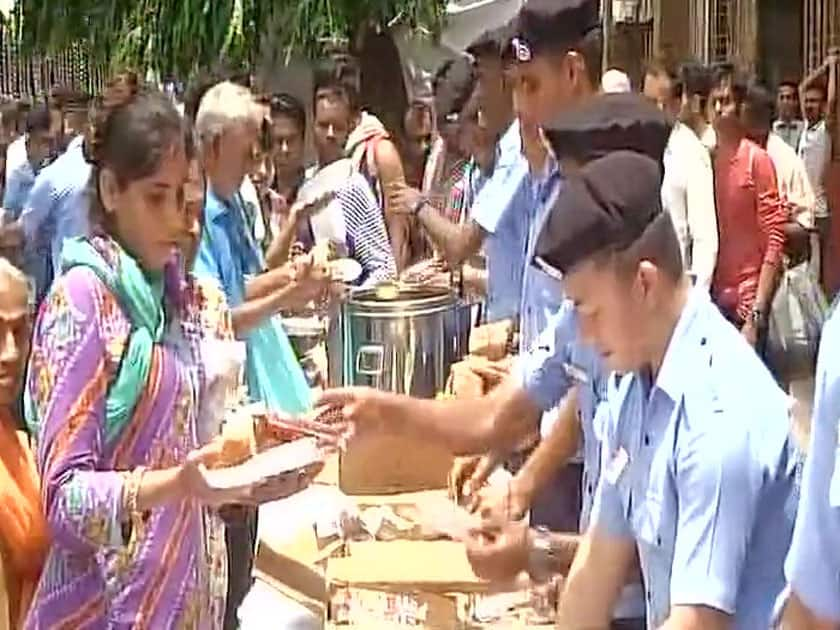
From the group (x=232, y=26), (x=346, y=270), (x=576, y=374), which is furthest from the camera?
(x=232, y=26)

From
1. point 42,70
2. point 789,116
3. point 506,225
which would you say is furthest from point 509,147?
point 42,70

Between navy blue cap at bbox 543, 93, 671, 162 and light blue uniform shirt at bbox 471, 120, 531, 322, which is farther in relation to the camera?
light blue uniform shirt at bbox 471, 120, 531, 322

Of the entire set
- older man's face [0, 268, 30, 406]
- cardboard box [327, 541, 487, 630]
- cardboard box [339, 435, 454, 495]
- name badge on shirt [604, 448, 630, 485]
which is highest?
older man's face [0, 268, 30, 406]

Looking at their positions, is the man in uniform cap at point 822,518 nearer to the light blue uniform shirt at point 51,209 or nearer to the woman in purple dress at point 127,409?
the woman in purple dress at point 127,409

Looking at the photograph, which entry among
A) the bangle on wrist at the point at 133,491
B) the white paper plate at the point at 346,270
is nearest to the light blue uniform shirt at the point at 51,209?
the white paper plate at the point at 346,270

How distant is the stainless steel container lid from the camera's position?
7.95 meters

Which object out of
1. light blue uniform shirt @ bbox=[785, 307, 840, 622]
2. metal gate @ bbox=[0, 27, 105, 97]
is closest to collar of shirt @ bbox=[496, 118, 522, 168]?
light blue uniform shirt @ bbox=[785, 307, 840, 622]

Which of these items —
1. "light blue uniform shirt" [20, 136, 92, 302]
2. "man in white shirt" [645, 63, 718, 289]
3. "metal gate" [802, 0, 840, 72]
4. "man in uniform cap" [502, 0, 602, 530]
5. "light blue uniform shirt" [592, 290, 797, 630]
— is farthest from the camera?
"metal gate" [802, 0, 840, 72]

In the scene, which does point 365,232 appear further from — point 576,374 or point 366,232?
point 576,374

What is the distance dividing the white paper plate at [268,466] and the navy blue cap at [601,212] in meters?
0.84

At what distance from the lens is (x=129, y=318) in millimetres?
3756

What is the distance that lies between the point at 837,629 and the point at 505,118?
4261 mm

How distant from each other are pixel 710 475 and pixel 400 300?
202 inches

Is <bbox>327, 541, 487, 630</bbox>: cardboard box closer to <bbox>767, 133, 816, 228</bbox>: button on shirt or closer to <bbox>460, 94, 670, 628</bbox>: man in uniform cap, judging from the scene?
<bbox>460, 94, 670, 628</bbox>: man in uniform cap
